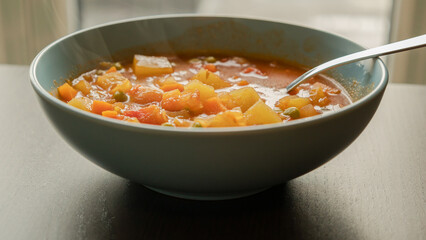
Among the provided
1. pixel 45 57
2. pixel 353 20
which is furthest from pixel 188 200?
pixel 353 20

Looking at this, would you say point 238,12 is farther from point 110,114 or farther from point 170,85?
point 110,114

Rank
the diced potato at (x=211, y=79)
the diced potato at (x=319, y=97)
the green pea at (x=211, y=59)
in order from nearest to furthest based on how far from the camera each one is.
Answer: the diced potato at (x=319, y=97)
the diced potato at (x=211, y=79)
the green pea at (x=211, y=59)

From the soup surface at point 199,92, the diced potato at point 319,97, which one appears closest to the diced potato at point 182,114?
the soup surface at point 199,92

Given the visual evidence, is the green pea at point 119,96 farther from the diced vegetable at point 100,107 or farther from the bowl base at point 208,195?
the bowl base at point 208,195

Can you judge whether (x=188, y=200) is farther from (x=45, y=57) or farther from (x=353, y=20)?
(x=353, y=20)

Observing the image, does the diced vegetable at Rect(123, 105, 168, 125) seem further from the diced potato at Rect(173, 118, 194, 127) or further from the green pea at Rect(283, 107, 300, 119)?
the green pea at Rect(283, 107, 300, 119)

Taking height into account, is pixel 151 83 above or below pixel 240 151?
below
